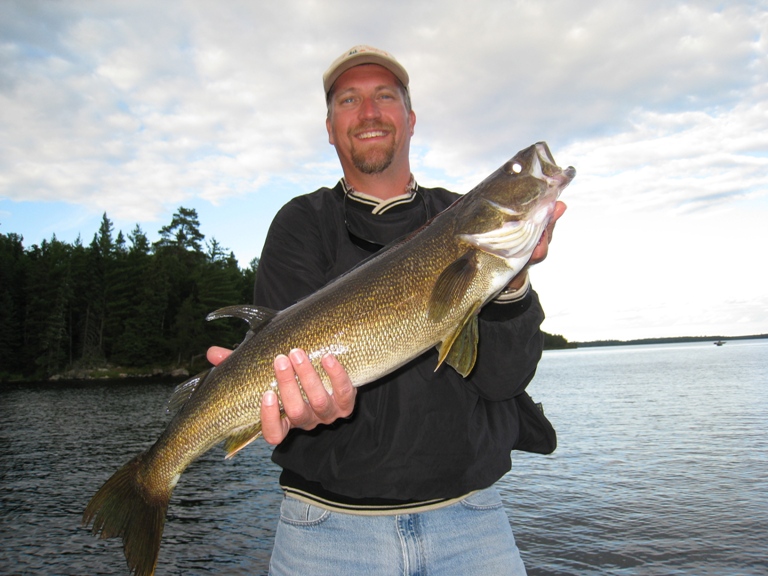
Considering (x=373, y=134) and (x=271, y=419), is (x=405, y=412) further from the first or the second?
(x=373, y=134)

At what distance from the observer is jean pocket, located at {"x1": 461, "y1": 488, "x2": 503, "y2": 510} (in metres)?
3.23

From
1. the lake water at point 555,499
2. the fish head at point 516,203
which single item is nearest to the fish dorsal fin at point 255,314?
the fish head at point 516,203

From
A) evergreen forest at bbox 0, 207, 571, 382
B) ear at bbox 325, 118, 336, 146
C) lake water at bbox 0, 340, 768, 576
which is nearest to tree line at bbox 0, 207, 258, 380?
evergreen forest at bbox 0, 207, 571, 382

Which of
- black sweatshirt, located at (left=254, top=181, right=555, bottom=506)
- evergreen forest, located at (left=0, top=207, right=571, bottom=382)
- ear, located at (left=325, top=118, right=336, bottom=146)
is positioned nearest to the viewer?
black sweatshirt, located at (left=254, top=181, right=555, bottom=506)

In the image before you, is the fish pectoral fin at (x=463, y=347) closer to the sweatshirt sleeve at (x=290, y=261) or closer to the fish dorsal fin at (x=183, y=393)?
the sweatshirt sleeve at (x=290, y=261)

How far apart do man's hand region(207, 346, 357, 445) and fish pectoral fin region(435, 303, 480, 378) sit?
0.59 metres

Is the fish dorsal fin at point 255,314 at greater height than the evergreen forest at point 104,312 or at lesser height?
lesser

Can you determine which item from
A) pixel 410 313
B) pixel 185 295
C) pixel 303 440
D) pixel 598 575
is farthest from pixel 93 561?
pixel 185 295

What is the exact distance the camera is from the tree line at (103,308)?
70.9m

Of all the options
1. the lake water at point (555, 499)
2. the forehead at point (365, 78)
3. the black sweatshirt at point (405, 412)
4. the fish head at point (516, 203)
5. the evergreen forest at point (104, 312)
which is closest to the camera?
the black sweatshirt at point (405, 412)

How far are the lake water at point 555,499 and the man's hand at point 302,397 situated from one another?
34.5ft

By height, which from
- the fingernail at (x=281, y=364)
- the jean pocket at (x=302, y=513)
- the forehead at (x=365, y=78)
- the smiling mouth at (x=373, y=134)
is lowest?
the jean pocket at (x=302, y=513)

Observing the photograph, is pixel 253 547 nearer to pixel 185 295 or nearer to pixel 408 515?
pixel 408 515

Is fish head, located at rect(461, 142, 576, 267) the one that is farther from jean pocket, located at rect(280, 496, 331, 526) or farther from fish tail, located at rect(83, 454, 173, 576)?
fish tail, located at rect(83, 454, 173, 576)
